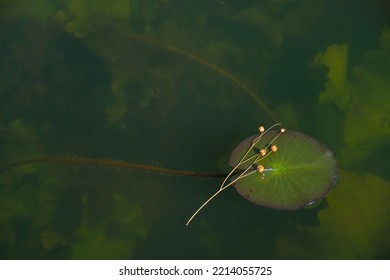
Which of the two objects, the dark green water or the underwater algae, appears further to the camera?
the dark green water

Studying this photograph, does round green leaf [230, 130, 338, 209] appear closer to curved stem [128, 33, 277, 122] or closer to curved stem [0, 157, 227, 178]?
curved stem [128, 33, 277, 122]

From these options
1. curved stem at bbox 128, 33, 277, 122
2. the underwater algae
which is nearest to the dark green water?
curved stem at bbox 128, 33, 277, 122

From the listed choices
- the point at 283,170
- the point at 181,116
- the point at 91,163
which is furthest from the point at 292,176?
the point at 91,163

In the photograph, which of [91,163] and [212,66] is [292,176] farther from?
[91,163]

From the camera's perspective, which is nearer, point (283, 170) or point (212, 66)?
point (283, 170)

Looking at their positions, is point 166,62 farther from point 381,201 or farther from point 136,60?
point 381,201

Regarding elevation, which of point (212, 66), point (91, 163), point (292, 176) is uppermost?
point (212, 66)

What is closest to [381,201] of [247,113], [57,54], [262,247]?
[262,247]
